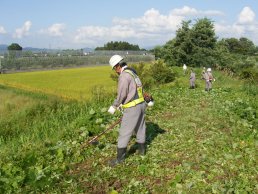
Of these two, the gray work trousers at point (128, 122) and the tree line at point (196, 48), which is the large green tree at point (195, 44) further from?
the gray work trousers at point (128, 122)

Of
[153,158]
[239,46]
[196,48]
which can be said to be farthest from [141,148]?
[239,46]

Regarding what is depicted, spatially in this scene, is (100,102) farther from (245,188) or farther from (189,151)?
(245,188)

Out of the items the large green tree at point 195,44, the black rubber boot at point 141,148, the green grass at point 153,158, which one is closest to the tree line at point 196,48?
the large green tree at point 195,44

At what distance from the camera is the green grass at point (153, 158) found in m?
6.57

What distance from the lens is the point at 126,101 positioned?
7.47m

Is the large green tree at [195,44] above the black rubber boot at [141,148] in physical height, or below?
above

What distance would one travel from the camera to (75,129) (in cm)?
1017

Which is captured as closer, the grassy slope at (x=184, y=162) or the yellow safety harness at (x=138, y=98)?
the grassy slope at (x=184, y=162)

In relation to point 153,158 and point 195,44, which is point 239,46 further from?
point 153,158

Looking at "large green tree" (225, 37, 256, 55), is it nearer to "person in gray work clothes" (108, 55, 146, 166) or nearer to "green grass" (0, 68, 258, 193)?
"green grass" (0, 68, 258, 193)

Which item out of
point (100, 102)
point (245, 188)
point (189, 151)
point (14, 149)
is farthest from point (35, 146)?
point (100, 102)

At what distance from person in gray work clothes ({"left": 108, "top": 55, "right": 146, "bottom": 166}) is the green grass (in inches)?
21.3

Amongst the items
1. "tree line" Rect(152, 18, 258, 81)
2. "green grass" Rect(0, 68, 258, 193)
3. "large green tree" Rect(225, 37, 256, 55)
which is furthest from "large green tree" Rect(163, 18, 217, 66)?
"large green tree" Rect(225, 37, 256, 55)

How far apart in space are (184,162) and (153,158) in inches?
28.8
